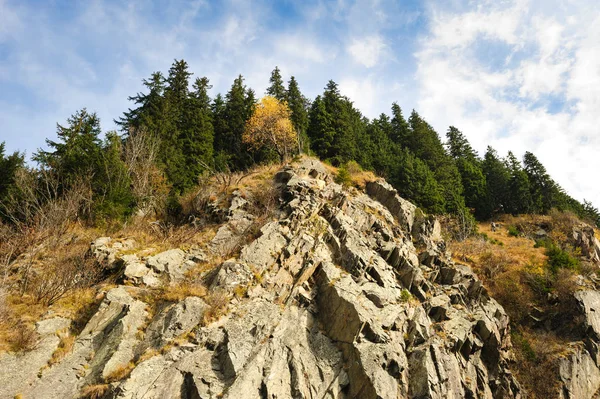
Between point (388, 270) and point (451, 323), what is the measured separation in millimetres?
4191

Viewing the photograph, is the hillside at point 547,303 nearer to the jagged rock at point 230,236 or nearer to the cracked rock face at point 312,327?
the cracked rock face at point 312,327

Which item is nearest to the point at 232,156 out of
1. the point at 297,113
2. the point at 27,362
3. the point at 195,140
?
the point at 195,140

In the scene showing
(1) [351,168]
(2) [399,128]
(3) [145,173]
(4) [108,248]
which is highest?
(2) [399,128]

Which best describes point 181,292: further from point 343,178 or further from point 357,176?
point 357,176

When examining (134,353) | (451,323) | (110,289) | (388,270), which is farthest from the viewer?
(388,270)

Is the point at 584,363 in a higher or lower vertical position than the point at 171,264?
lower

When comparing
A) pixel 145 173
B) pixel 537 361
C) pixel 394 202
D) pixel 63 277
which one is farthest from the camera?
pixel 394 202

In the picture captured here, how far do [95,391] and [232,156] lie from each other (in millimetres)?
26867

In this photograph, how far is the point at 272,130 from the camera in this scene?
31969 mm

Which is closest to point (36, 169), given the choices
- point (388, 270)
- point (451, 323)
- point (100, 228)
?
point (100, 228)

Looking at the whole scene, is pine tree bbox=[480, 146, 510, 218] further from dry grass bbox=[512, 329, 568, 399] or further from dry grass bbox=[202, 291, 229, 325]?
dry grass bbox=[202, 291, 229, 325]

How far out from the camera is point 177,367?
1097cm

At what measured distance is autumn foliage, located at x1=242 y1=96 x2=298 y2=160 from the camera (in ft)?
105

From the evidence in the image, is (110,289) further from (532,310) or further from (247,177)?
(532,310)
